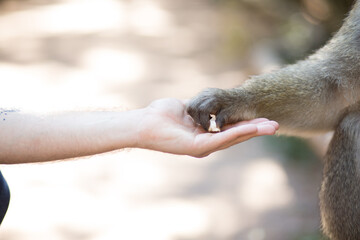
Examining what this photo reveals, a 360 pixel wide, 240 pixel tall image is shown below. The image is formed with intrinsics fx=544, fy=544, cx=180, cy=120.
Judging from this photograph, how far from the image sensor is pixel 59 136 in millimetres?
2396

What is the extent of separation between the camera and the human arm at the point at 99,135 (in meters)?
2.32

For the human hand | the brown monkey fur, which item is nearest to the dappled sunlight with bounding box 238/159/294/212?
the brown monkey fur

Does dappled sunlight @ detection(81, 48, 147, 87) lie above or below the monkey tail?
below

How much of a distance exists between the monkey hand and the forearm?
0.88 ft

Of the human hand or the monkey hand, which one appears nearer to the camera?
the human hand

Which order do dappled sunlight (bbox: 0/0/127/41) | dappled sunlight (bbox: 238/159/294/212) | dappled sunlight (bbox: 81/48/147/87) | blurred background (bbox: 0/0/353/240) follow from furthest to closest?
1. dappled sunlight (bbox: 0/0/127/41)
2. dappled sunlight (bbox: 81/48/147/87)
3. dappled sunlight (bbox: 238/159/294/212)
4. blurred background (bbox: 0/0/353/240)

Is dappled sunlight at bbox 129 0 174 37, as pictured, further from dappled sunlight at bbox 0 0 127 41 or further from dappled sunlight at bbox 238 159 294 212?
dappled sunlight at bbox 238 159 294 212

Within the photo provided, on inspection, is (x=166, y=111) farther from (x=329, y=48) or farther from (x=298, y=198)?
(x=298, y=198)

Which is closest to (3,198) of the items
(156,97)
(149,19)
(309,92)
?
(309,92)

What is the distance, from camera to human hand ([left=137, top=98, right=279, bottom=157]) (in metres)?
2.23

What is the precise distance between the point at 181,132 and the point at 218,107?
32 centimetres

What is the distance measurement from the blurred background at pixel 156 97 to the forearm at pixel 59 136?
42 cm

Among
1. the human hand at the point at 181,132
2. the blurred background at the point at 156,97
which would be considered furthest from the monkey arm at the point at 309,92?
the blurred background at the point at 156,97

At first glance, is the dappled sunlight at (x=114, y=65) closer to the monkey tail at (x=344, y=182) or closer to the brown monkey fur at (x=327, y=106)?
the brown monkey fur at (x=327, y=106)
